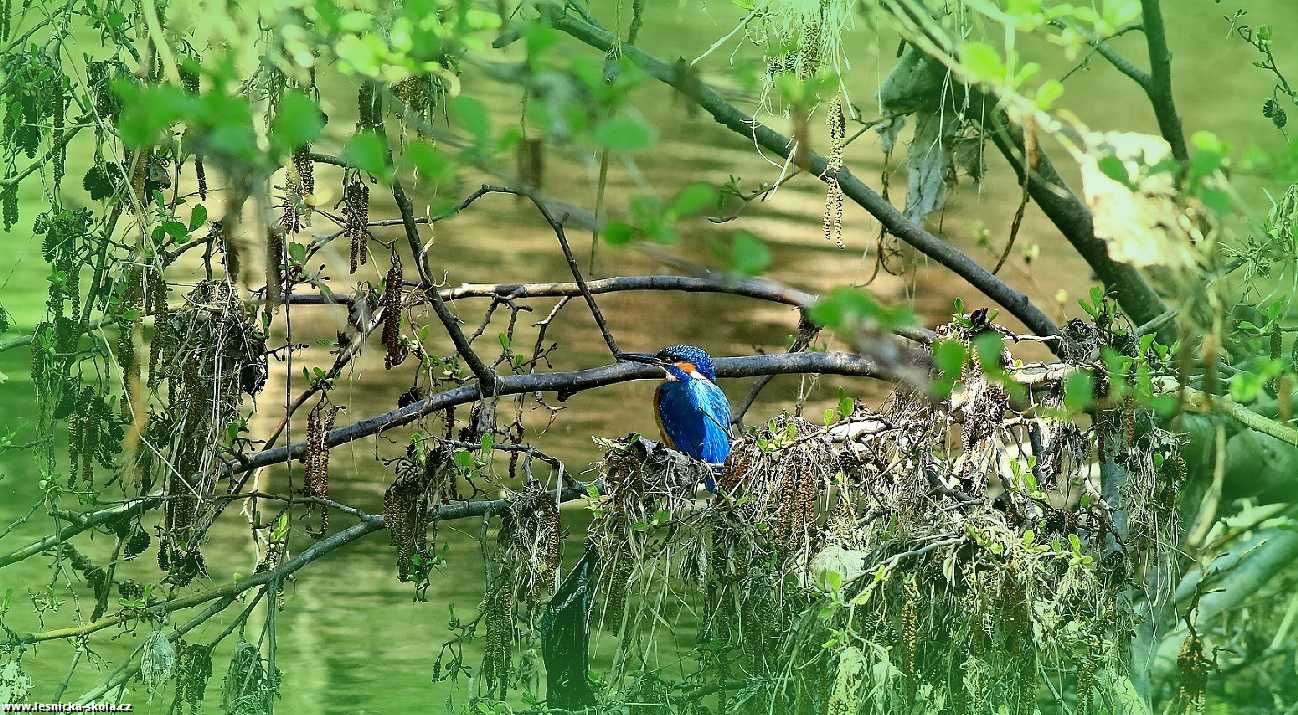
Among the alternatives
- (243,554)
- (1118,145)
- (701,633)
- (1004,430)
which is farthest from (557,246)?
(1118,145)

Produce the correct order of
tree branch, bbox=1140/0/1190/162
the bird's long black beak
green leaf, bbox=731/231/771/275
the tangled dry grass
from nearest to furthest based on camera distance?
green leaf, bbox=731/231/771/275 < the tangled dry grass < the bird's long black beak < tree branch, bbox=1140/0/1190/162

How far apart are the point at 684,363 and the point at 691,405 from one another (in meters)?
0.11

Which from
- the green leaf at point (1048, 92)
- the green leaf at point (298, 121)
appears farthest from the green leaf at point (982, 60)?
the green leaf at point (298, 121)

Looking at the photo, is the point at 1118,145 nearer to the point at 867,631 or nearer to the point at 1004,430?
the point at 1004,430

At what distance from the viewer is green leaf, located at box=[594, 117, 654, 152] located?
1.46 metres

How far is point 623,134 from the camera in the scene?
1472mm

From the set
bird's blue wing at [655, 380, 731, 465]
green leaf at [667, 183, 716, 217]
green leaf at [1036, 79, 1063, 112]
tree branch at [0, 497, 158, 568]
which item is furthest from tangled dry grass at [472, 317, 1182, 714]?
green leaf at [667, 183, 716, 217]

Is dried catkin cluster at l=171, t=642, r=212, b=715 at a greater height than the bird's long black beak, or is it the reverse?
A: the bird's long black beak

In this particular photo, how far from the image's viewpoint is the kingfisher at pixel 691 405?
3375mm

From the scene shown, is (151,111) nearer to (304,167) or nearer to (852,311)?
(852,311)

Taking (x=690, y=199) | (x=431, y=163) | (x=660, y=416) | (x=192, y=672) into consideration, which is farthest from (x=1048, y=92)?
(x=192, y=672)

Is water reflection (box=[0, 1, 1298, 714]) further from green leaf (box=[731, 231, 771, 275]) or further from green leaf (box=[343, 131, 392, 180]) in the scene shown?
green leaf (box=[731, 231, 771, 275])

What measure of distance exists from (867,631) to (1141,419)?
73 cm

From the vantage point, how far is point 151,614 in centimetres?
308
